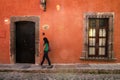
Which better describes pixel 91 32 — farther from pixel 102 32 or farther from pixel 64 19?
pixel 64 19

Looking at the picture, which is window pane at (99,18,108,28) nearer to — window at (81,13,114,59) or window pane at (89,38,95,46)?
window at (81,13,114,59)

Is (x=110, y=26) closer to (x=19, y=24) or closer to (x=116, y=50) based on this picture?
(x=116, y=50)

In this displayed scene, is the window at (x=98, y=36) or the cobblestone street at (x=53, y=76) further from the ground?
the window at (x=98, y=36)

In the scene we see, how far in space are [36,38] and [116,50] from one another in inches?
163

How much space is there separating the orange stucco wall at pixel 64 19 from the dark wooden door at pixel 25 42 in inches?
20.6

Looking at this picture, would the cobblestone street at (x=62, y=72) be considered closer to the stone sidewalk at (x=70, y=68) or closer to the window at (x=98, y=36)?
the stone sidewalk at (x=70, y=68)

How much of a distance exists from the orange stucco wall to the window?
0.83ft

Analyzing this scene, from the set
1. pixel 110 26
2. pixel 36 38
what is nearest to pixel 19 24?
pixel 36 38

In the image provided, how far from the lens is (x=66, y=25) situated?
1255 centimetres

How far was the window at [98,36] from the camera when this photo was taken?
12.4m

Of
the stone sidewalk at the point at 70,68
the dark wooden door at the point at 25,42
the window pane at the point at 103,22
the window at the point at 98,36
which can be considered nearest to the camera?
the stone sidewalk at the point at 70,68

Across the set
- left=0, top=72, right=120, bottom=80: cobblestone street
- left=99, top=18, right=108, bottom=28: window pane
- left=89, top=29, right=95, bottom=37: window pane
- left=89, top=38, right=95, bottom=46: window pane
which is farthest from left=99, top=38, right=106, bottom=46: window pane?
left=0, top=72, right=120, bottom=80: cobblestone street

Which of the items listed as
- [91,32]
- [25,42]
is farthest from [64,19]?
[25,42]

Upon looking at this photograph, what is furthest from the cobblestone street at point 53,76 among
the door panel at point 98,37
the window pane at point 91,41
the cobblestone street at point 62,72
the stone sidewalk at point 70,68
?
the window pane at point 91,41
